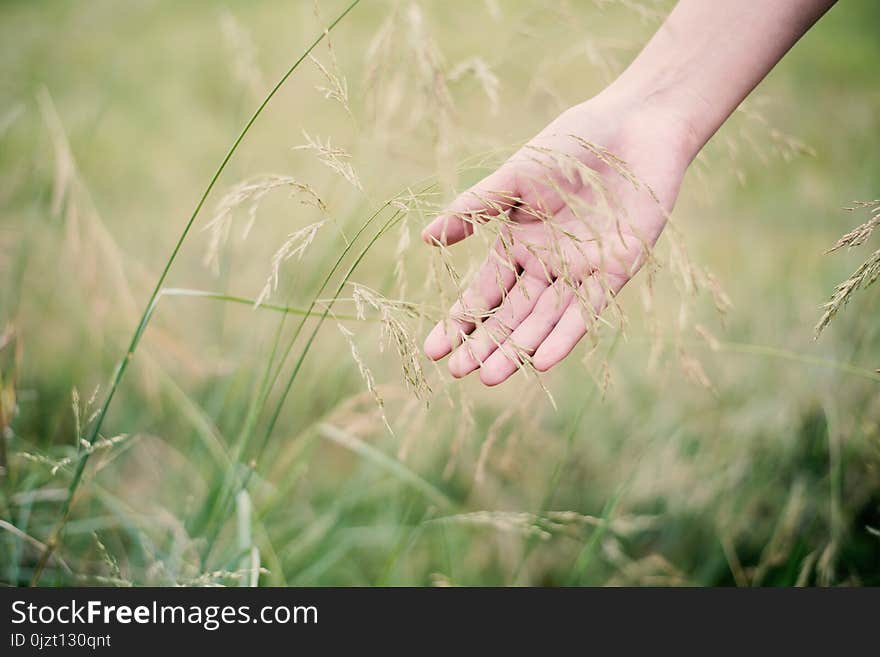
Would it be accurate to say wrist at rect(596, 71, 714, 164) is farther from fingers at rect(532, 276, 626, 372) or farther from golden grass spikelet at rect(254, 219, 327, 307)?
golden grass spikelet at rect(254, 219, 327, 307)

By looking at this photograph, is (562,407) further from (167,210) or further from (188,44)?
(188,44)

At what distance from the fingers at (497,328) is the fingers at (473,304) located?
21 mm

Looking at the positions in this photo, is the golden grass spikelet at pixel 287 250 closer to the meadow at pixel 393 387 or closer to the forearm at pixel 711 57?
the meadow at pixel 393 387

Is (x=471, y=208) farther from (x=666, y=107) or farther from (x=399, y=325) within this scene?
(x=666, y=107)

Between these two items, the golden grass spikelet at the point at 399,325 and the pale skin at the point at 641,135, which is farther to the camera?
the pale skin at the point at 641,135

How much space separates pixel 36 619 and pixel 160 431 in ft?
2.98

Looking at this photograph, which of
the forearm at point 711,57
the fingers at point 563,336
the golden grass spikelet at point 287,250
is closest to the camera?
the golden grass spikelet at point 287,250

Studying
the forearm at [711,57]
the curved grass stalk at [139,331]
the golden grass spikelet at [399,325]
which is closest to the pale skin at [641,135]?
the forearm at [711,57]

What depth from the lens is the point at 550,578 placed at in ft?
5.60

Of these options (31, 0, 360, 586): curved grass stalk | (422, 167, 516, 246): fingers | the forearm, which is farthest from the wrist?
(31, 0, 360, 586): curved grass stalk

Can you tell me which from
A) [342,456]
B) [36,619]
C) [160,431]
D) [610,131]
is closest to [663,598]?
[610,131]

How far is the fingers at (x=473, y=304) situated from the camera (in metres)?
0.96

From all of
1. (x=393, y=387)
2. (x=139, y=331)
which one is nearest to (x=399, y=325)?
(x=139, y=331)

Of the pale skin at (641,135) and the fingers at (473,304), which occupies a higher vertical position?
the pale skin at (641,135)
